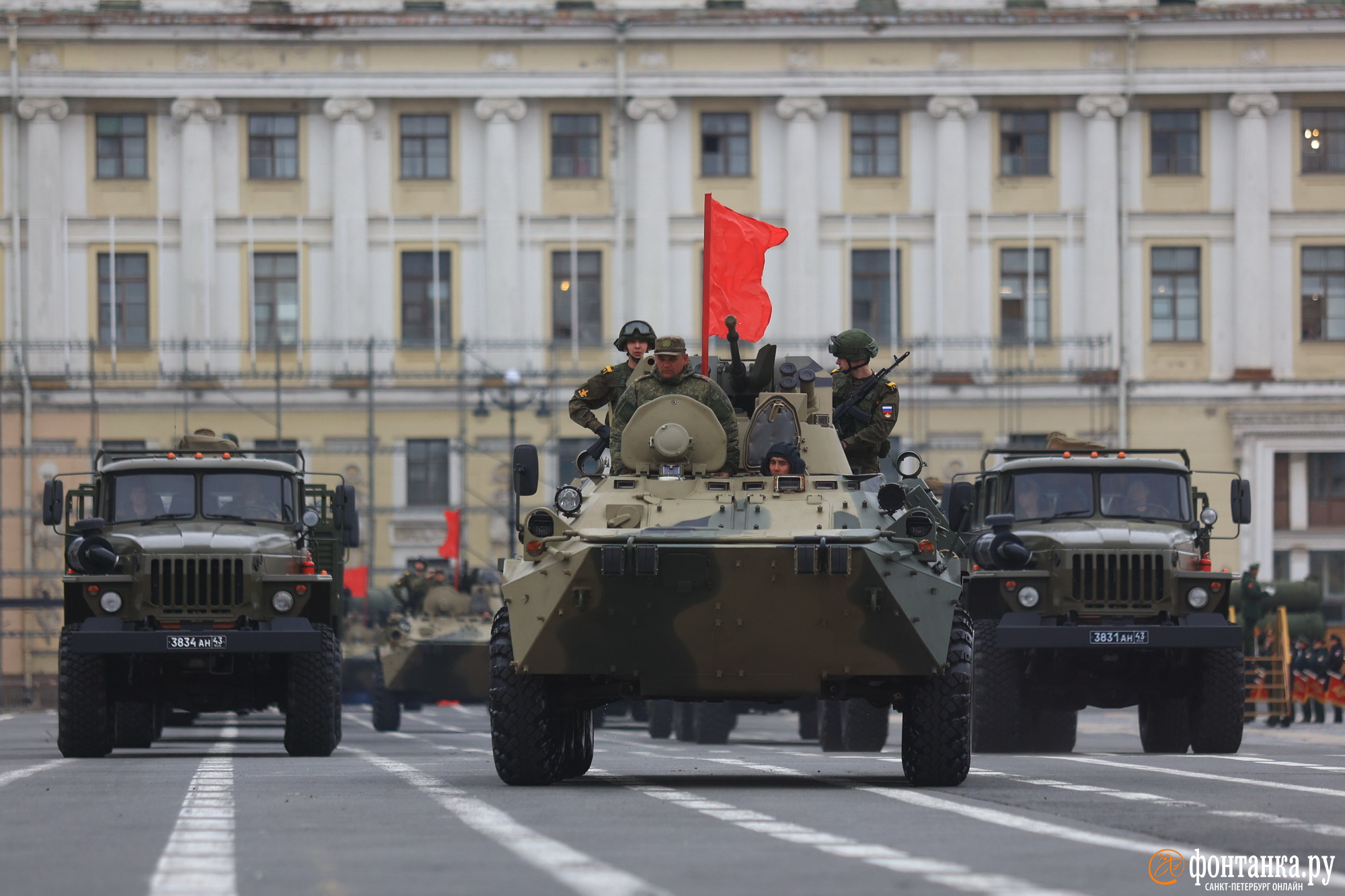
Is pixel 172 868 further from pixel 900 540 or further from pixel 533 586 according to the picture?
pixel 900 540

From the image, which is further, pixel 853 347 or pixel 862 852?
pixel 853 347

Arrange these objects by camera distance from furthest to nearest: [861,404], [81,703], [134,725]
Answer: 1. [134,725]
2. [81,703]
3. [861,404]

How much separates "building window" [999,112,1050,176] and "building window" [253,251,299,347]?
16.6m

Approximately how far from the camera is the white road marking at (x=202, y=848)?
8.96 meters

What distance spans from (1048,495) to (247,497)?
7.47 m

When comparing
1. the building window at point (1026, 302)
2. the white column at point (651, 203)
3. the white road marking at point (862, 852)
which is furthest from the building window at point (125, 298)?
the white road marking at point (862, 852)

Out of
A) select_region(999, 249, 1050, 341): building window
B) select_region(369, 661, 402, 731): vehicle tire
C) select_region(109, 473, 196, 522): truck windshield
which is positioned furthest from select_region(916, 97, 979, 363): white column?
select_region(109, 473, 196, 522): truck windshield

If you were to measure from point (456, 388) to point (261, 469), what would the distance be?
32946 mm

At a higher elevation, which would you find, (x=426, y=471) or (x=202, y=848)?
(x=426, y=471)

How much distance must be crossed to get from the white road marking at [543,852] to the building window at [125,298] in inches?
1681

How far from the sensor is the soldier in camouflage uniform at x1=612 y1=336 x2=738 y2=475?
1545cm

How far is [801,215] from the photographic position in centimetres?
5575

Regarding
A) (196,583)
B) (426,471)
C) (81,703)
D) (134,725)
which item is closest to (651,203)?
(426,471)

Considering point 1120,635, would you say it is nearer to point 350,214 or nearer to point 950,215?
point 950,215
